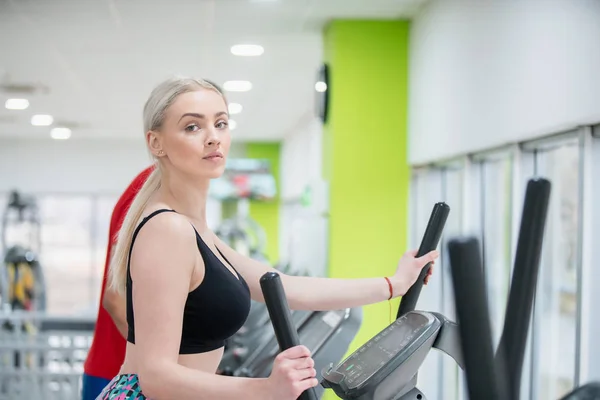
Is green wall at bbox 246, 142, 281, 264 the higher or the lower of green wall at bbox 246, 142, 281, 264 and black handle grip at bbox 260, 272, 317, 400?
the higher

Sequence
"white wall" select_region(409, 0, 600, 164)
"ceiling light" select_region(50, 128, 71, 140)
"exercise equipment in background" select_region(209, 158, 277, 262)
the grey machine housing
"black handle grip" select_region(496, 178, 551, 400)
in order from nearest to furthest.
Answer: "black handle grip" select_region(496, 178, 551, 400)
the grey machine housing
"white wall" select_region(409, 0, 600, 164)
"ceiling light" select_region(50, 128, 71, 140)
"exercise equipment in background" select_region(209, 158, 277, 262)

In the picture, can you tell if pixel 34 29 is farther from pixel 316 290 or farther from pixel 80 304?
pixel 80 304

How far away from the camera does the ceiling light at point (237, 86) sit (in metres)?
7.18

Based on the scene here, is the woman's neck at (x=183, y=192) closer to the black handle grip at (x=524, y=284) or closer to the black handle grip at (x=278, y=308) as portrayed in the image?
the black handle grip at (x=278, y=308)

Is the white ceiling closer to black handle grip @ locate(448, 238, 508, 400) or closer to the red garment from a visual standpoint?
the red garment

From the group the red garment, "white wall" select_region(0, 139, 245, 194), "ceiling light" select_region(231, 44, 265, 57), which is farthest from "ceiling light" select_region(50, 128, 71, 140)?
the red garment

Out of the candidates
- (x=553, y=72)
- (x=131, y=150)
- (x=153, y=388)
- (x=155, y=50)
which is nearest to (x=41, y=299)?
(x=155, y=50)

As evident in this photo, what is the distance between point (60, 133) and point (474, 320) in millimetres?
11027

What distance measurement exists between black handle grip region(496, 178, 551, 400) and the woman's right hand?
1.21ft

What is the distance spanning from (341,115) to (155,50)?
174cm

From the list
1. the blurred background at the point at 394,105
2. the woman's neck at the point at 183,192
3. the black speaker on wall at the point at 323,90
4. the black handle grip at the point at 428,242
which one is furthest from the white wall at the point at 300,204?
the woman's neck at the point at 183,192

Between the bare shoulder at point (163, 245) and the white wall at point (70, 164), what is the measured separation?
10914mm

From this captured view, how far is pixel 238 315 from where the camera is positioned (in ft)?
4.71

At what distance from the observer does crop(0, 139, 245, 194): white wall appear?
470 inches
